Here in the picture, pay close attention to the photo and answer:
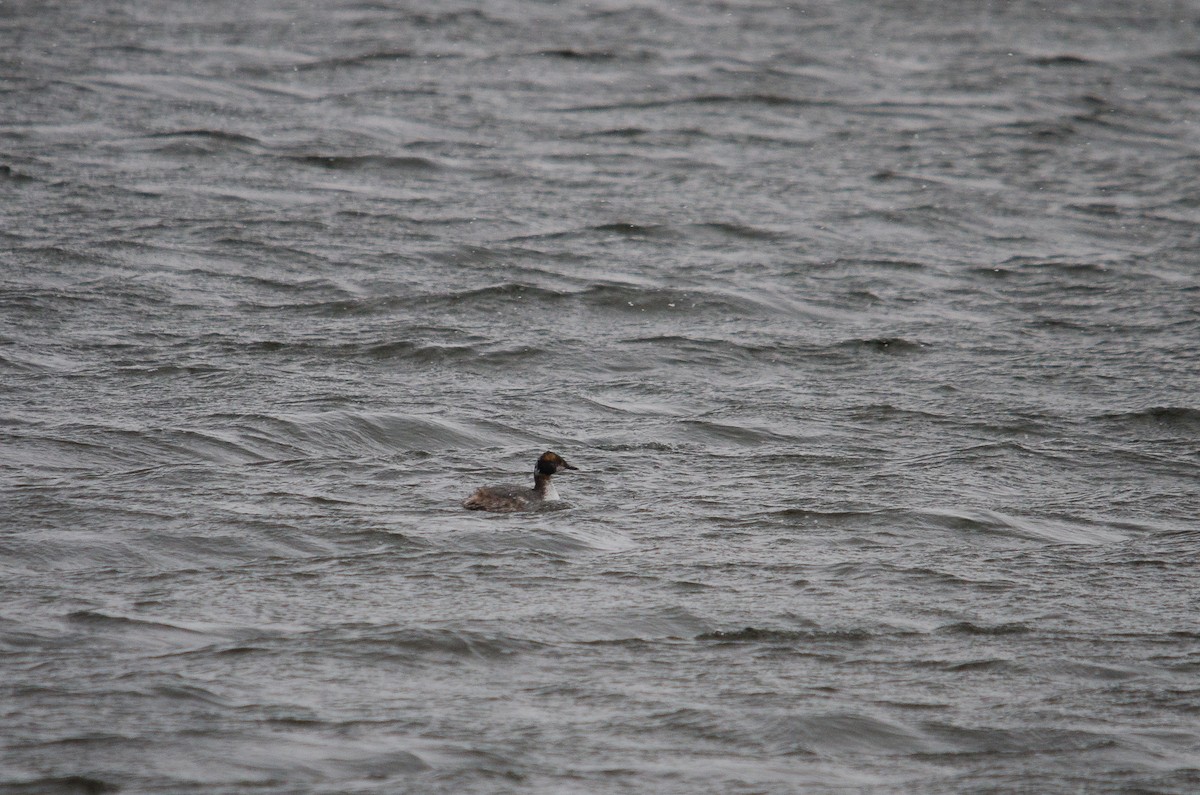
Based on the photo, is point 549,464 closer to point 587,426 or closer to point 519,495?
point 519,495

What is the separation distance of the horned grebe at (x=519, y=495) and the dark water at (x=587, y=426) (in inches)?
7.2

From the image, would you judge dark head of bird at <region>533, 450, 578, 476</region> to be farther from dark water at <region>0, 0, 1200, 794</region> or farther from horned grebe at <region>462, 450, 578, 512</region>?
dark water at <region>0, 0, 1200, 794</region>

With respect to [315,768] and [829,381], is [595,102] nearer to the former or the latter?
[829,381]

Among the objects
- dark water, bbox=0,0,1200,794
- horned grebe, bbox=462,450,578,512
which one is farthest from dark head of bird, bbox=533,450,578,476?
dark water, bbox=0,0,1200,794

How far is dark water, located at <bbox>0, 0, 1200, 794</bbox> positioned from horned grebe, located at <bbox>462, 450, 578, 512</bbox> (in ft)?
0.60

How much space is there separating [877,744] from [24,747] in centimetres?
357

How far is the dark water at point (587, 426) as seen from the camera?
6977mm

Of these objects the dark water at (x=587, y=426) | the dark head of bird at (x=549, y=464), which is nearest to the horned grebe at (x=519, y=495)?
the dark head of bird at (x=549, y=464)

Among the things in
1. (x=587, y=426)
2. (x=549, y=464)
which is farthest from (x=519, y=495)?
(x=587, y=426)

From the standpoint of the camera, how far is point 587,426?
11305 millimetres

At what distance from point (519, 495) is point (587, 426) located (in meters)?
1.88

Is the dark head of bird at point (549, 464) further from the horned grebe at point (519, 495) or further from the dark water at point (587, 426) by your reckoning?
the dark water at point (587, 426)

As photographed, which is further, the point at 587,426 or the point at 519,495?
the point at 587,426

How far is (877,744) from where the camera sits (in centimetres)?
696
